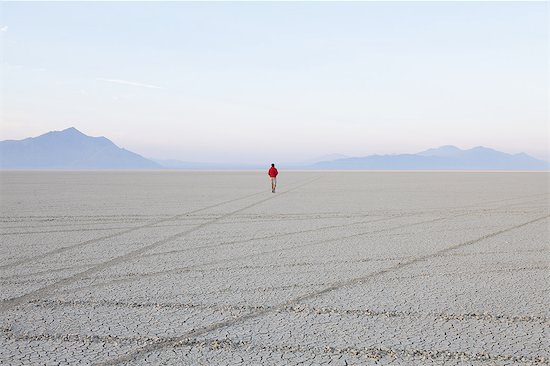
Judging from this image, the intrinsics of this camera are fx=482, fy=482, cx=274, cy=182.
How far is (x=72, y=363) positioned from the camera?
3.87m

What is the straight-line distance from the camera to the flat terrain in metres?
4.12

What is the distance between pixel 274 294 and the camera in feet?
18.8

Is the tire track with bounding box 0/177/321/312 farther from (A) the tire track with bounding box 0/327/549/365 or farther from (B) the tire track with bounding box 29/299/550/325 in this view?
(A) the tire track with bounding box 0/327/549/365

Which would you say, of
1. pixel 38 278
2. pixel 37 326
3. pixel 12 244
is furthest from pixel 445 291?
pixel 12 244

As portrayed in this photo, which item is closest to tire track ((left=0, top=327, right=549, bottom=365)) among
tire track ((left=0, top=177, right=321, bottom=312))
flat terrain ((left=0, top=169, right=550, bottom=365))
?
flat terrain ((left=0, top=169, right=550, bottom=365))

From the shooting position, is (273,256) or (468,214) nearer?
(273,256)

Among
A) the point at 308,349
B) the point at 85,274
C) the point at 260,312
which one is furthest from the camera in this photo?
the point at 85,274

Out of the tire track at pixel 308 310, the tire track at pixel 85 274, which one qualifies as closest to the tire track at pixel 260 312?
the tire track at pixel 308 310

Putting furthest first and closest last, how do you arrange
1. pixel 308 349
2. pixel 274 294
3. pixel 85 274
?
pixel 85 274 < pixel 274 294 < pixel 308 349

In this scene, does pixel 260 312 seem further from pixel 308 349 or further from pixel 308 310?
pixel 308 349

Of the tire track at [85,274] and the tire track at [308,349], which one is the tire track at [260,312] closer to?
the tire track at [308,349]

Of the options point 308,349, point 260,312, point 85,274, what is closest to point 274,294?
point 260,312

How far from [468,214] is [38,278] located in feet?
38.3

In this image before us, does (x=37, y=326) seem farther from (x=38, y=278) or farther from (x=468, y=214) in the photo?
(x=468, y=214)
